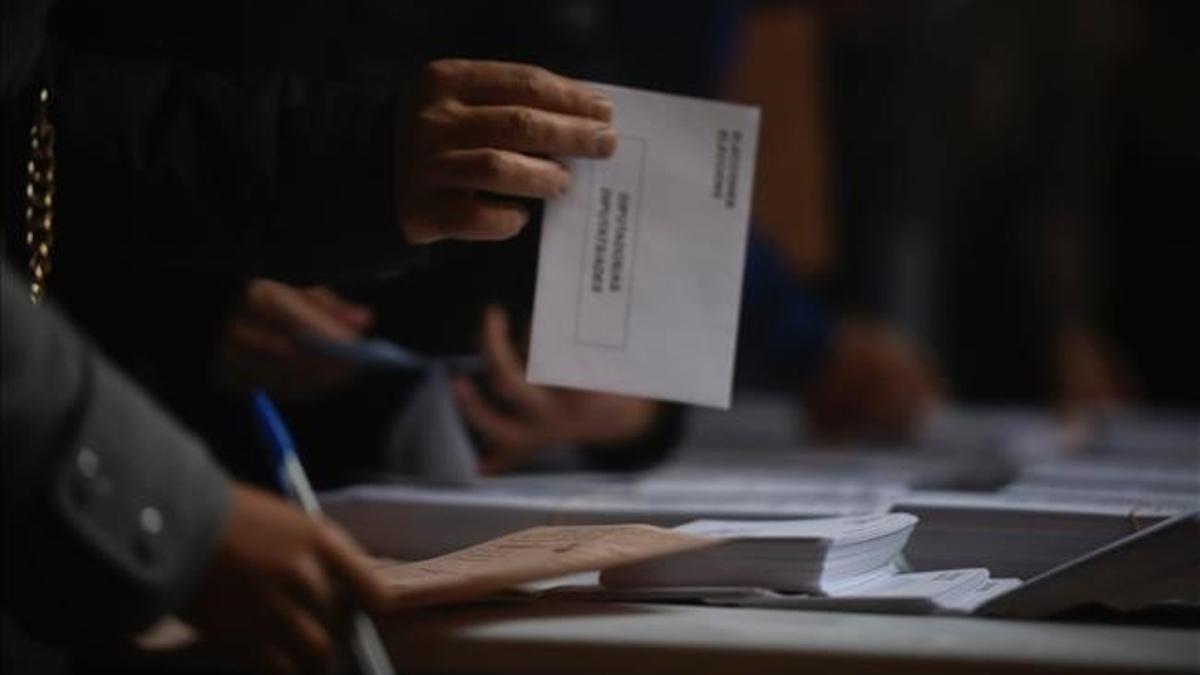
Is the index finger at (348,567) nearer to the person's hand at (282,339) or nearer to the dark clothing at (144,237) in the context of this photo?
the dark clothing at (144,237)

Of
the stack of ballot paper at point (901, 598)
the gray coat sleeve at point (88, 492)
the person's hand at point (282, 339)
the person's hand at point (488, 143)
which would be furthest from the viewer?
the person's hand at point (282, 339)

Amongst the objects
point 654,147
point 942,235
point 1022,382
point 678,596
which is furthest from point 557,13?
point 1022,382

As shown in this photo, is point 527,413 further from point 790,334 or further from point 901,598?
point 790,334

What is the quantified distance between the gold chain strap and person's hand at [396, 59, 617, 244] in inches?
8.7

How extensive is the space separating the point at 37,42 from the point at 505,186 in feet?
0.97

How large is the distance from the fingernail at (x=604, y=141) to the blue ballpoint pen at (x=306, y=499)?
28 cm

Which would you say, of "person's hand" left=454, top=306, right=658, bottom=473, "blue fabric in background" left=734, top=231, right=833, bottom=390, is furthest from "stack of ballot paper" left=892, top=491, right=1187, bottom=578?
"blue fabric in background" left=734, top=231, right=833, bottom=390

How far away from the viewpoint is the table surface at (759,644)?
34.0 inches

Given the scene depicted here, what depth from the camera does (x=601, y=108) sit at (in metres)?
1.19

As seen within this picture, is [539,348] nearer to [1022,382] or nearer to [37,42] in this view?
[37,42]

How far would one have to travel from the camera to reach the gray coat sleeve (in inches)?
29.8

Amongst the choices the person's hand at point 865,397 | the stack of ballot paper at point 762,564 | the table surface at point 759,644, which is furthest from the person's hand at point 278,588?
the person's hand at point 865,397

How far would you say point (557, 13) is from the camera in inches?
81.4

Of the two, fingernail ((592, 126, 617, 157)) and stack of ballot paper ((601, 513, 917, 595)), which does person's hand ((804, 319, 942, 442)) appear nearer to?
fingernail ((592, 126, 617, 157))
